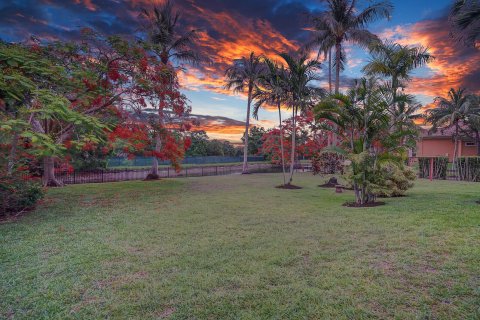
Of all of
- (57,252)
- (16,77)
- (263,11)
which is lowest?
(57,252)

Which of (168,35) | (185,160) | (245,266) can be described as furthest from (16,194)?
(185,160)

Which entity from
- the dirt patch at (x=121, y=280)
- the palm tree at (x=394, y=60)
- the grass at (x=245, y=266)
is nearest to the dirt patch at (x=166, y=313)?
the grass at (x=245, y=266)

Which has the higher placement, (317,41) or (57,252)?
(317,41)

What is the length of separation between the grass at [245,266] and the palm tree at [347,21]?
12512mm

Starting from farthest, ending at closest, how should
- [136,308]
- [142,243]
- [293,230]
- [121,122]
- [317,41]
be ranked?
[317,41], [121,122], [293,230], [142,243], [136,308]

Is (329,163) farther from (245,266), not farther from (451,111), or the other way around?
(451,111)

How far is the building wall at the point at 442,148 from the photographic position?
32844 mm

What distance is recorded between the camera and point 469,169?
60.0 feet

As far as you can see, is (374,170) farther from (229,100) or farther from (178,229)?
(229,100)

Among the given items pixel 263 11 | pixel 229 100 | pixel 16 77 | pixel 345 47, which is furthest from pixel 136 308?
pixel 229 100

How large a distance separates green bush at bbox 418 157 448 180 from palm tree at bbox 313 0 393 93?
9893 mm

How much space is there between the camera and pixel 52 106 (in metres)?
5.43

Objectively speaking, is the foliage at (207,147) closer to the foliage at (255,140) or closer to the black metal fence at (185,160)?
the black metal fence at (185,160)

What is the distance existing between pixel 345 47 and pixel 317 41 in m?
2.46
